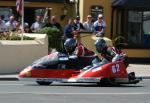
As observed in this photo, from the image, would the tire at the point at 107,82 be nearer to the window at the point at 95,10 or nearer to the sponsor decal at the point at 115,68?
the sponsor decal at the point at 115,68

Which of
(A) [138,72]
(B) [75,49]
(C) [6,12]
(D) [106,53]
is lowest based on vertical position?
(A) [138,72]

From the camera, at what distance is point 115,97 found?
15.7m

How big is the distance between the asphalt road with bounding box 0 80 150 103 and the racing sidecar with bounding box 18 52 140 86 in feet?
0.87

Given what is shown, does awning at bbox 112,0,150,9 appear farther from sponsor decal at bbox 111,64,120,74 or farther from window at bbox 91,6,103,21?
sponsor decal at bbox 111,64,120,74

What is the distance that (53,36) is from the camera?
27281mm

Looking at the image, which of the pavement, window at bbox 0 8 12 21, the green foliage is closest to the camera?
the pavement

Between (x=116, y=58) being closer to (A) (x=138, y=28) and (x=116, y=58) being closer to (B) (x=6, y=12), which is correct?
(A) (x=138, y=28)

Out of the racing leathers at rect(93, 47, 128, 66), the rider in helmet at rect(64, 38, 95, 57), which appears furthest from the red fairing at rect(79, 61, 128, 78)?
the rider in helmet at rect(64, 38, 95, 57)

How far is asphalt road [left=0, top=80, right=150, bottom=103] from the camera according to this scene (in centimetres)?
1481

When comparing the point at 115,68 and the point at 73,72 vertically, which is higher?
the point at 115,68

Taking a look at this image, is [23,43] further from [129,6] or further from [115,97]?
[115,97]

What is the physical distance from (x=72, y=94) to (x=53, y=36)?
11.3 m

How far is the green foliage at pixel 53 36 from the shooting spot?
2709 centimetres

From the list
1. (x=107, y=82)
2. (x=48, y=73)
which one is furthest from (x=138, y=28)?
(x=48, y=73)
